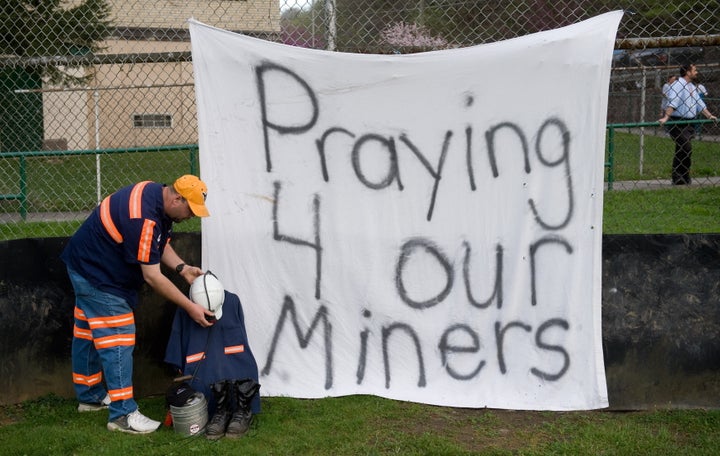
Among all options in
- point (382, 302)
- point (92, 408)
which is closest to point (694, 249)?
point (382, 302)

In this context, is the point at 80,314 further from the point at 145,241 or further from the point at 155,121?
the point at 155,121

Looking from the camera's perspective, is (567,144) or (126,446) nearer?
(126,446)

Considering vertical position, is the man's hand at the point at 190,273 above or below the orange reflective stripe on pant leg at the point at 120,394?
above

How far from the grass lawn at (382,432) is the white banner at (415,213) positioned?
5.9 inches

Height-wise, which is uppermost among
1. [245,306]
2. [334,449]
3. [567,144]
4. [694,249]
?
[567,144]

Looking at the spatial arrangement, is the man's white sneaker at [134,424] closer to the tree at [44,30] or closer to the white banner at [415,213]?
the white banner at [415,213]

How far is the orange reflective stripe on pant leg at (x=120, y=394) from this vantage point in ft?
14.0

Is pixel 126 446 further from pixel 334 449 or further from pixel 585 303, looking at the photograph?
pixel 585 303

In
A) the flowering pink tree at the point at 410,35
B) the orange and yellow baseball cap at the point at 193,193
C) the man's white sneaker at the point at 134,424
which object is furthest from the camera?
the flowering pink tree at the point at 410,35

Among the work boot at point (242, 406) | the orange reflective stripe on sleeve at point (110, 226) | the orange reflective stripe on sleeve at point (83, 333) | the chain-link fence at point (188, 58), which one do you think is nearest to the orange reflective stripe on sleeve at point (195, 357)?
the work boot at point (242, 406)

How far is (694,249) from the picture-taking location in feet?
14.7

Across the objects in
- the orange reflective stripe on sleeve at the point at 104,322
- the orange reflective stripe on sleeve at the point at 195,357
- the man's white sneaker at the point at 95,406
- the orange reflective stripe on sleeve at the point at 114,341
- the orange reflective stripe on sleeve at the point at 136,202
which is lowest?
the man's white sneaker at the point at 95,406

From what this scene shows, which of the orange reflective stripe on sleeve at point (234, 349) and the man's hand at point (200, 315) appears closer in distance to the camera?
the man's hand at point (200, 315)

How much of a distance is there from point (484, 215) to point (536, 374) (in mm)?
938
